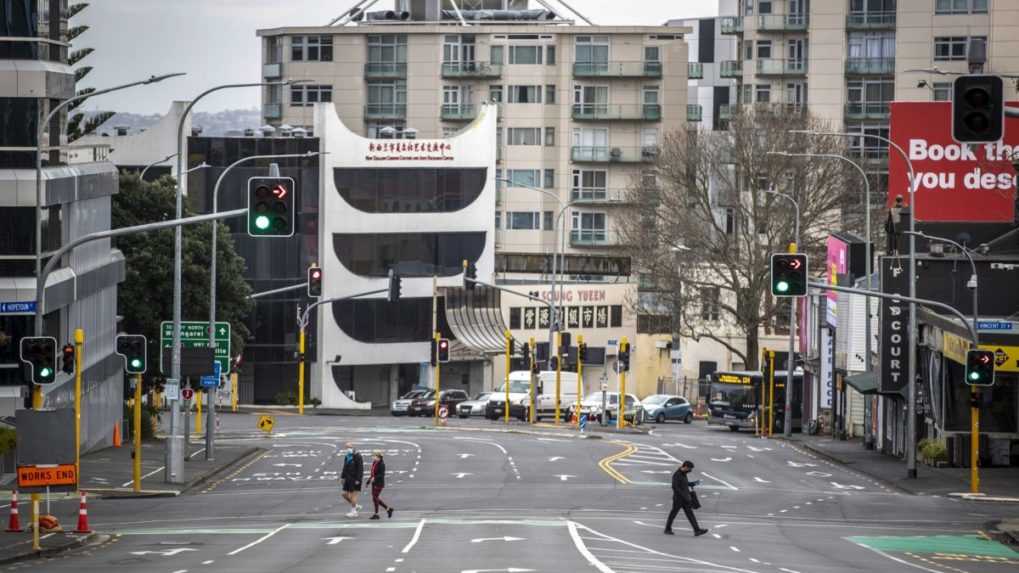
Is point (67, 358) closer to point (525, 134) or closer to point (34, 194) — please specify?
point (34, 194)

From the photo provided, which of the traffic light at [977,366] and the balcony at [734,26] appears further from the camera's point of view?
the balcony at [734,26]

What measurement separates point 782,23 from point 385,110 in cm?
2655

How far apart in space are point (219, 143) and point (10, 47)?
51383 millimetres

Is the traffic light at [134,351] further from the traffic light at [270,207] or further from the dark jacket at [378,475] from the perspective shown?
the traffic light at [270,207]

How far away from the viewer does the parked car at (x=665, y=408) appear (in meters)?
91.9

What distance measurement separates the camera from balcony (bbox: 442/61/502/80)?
122938 mm

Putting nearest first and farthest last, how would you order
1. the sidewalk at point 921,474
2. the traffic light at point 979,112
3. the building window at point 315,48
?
the traffic light at point 979,112
the sidewalk at point 921,474
the building window at point 315,48

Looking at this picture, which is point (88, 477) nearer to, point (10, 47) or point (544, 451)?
point (10, 47)

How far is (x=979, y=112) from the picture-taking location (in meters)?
20.8

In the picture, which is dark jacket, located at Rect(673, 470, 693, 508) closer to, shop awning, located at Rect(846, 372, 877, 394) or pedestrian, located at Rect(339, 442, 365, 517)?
pedestrian, located at Rect(339, 442, 365, 517)

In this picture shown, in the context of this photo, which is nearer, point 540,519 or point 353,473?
point 540,519

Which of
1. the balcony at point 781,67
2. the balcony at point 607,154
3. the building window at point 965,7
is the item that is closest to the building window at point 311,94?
the balcony at point 607,154

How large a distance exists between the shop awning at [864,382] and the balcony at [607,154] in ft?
180

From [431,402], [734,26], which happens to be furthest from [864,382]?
[734,26]
